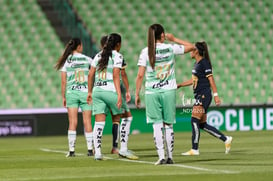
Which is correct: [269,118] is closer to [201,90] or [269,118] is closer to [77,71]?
[201,90]

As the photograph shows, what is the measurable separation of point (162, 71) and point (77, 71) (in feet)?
10.8

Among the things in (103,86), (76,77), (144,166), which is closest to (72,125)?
(76,77)

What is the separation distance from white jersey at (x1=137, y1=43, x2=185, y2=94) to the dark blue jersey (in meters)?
2.74

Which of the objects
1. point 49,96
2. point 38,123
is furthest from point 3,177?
point 49,96

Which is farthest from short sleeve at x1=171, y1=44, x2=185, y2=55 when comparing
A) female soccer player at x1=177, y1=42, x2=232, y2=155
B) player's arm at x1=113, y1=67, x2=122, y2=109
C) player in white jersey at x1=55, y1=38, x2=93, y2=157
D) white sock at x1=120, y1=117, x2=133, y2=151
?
player in white jersey at x1=55, y1=38, x2=93, y2=157

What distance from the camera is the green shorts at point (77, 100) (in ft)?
51.0

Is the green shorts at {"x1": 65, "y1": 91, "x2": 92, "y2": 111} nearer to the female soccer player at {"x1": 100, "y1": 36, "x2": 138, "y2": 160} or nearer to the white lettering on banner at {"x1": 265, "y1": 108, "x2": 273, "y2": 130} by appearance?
the female soccer player at {"x1": 100, "y1": 36, "x2": 138, "y2": 160}

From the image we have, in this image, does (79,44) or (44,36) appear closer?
(79,44)

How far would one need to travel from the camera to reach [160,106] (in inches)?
499

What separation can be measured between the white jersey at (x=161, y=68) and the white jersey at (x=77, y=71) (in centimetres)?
312

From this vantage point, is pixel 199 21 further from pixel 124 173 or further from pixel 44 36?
pixel 124 173

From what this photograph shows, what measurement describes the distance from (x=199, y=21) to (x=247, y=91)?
13.4ft

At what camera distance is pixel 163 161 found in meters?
12.8

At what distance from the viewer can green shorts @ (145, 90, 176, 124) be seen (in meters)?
12.6
